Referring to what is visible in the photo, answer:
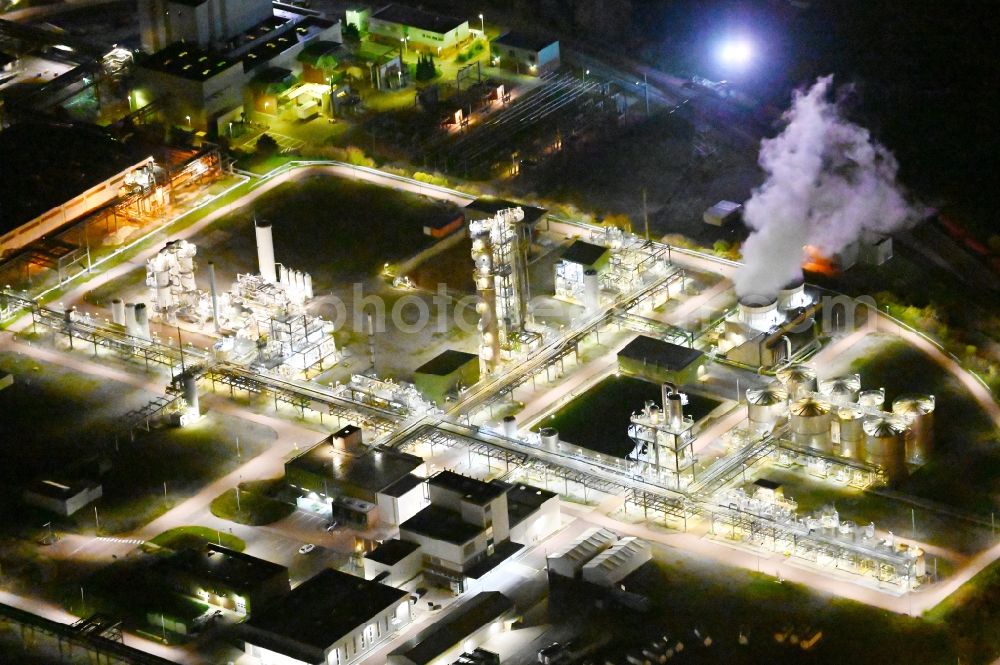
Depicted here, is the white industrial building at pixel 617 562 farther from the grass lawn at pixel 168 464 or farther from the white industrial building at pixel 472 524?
the grass lawn at pixel 168 464

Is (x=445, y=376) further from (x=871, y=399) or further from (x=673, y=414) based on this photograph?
(x=871, y=399)

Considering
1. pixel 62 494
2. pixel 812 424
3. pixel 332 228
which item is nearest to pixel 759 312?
pixel 812 424

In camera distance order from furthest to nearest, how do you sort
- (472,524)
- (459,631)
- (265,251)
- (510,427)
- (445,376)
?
1. (265,251)
2. (445,376)
3. (510,427)
4. (472,524)
5. (459,631)

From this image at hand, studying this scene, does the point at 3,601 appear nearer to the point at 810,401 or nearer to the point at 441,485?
the point at 441,485

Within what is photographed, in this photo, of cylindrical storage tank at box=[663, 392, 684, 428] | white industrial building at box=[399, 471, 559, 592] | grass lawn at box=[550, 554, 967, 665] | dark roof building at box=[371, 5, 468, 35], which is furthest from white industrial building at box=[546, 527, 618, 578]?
dark roof building at box=[371, 5, 468, 35]

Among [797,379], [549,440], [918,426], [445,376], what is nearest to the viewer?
[918,426]

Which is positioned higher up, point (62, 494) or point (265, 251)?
point (265, 251)
